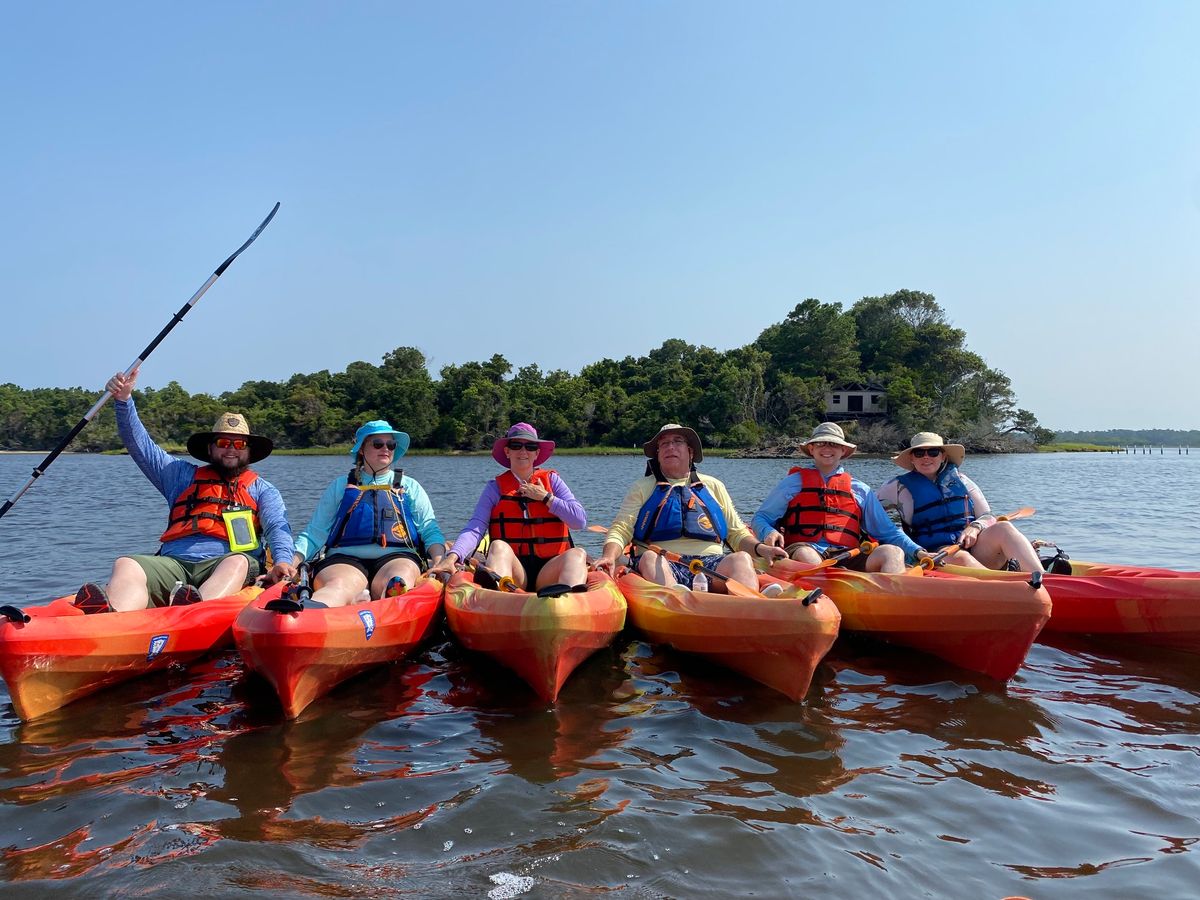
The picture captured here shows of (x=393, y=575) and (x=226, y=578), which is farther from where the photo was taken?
(x=393, y=575)

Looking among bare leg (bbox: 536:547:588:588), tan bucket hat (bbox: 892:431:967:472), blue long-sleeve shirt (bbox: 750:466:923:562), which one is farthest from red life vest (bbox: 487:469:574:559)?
tan bucket hat (bbox: 892:431:967:472)

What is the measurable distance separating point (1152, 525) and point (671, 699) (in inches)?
551

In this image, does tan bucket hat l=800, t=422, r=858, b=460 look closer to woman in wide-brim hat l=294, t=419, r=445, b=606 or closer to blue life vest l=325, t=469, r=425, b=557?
woman in wide-brim hat l=294, t=419, r=445, b=606

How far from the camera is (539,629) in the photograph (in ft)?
14.1

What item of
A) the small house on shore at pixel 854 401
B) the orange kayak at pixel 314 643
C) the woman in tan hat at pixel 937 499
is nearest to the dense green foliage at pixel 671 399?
the small house on shore at pixel 854 401

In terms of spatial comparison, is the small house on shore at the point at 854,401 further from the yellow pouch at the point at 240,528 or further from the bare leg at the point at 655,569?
the yellow pouch at the point at 240,528

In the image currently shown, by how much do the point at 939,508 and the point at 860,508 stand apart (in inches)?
30.1

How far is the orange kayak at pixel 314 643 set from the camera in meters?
4.02

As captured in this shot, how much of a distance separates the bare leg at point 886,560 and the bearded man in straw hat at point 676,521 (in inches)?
25.8

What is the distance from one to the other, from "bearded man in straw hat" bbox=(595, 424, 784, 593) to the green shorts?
8.04ft

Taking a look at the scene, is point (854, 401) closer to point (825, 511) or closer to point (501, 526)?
point (825, 511)

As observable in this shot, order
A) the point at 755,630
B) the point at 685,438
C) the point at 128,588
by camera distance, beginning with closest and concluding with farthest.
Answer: the point at 755,630
the point at 128,588
the point at 685,438

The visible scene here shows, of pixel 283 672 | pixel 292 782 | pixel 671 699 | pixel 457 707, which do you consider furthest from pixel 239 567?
pixel 671 699

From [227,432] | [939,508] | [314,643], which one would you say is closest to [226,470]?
[227,432]
